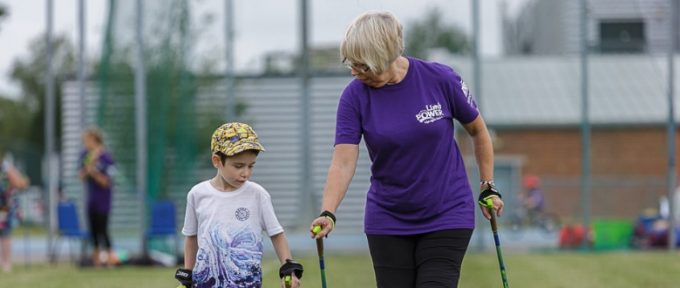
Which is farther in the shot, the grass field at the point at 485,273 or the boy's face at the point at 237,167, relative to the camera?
the grass field at the point at 485,273

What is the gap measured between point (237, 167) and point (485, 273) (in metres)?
8.34

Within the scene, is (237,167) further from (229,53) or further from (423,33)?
(423,33)

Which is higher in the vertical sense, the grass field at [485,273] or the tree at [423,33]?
the tree at [423,33]

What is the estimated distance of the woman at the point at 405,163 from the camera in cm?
568

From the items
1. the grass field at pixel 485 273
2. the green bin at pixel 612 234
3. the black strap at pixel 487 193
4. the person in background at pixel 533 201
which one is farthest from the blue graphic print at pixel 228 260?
the person in background at pixel 533 201

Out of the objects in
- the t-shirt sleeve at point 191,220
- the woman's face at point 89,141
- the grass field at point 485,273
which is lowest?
the grass field at point 485,273

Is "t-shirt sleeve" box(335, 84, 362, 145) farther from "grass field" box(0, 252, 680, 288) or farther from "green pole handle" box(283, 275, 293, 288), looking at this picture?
"grass field" box(0, 252, 680, 288)

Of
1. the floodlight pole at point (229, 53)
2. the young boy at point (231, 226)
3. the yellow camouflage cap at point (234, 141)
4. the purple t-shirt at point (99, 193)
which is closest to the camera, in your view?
the yellow camouflage cap at point (234, 141)

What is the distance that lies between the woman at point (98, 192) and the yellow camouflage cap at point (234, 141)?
33.7 feet

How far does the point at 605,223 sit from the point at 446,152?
15.6 m

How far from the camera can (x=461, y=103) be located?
5852 mm

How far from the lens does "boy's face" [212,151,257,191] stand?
5.95m

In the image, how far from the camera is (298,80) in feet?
64.0

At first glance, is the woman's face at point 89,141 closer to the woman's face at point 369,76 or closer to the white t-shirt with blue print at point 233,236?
the white t-shirt with blue print at point 233,236
